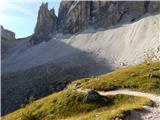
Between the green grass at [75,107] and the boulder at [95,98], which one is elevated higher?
the boulder at [95,98]

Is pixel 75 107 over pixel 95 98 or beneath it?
beneath

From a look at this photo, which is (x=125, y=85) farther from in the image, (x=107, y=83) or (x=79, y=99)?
(x=79, y=99)

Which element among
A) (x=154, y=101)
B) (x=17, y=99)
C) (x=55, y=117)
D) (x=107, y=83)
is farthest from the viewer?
(x=17, y=99)

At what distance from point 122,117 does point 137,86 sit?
67.4ft

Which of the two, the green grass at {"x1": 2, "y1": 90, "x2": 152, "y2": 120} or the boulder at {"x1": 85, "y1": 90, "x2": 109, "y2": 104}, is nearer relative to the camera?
the green grass at {"x1": 2, "y1": 90, "x2": 152, "y2": 120}

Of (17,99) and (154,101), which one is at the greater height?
(154,101)

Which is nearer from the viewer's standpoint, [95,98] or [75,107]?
[95,98]

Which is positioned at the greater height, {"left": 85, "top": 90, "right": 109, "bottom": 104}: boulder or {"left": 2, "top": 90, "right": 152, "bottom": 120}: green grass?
{"left": 85, "top": 90, "right": 109, "bottom": 104}: boulder

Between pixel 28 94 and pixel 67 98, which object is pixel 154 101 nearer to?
pixel 67 98

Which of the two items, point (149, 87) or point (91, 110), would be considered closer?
point (91, 110)

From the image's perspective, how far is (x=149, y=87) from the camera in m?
55.1

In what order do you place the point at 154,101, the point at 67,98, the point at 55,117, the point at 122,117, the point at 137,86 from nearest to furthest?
the point at 122,117
the point at 154,101
the point at 55,117
the point at 67,98
the point at 137,86

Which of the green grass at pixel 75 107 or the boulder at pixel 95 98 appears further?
the boulder at pixel 95 98

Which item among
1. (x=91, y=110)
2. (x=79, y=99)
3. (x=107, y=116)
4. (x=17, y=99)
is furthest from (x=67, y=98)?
(x=17, y=99)
